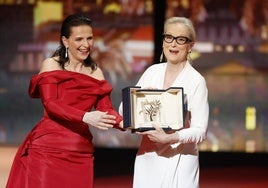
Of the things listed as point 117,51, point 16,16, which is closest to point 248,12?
point 117,51

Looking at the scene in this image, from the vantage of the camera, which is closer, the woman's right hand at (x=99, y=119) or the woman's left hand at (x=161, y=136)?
the woman's left hand at (x=161, y=136)

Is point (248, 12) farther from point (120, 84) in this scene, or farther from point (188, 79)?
point (188, 79)

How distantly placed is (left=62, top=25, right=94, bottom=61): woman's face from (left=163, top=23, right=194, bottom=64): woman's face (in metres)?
0.42

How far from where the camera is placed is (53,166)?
325 centimetres

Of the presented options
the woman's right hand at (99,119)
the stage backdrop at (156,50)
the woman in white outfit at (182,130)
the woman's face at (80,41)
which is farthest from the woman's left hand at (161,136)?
the stage backdrop at (156,50)

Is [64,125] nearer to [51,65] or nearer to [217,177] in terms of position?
[51,65]

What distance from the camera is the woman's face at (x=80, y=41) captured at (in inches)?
129

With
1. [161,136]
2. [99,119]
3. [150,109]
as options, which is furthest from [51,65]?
[161,136]

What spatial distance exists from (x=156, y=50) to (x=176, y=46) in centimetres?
432

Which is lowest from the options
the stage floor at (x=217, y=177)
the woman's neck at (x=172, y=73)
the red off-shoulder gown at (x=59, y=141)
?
the stage floor at (x=217, y=177)

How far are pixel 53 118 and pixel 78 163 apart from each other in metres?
0.25

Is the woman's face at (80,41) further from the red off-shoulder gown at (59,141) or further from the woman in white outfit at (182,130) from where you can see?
the woman in white outfit at (182,130)

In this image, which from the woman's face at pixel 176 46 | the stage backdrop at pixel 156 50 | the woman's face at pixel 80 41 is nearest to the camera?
the woman's face at pixel 176 46

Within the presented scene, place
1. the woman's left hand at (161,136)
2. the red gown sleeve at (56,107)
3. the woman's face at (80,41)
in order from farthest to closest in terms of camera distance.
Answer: the woman's face at (80,41) < the red gown sleeve at (56,107) < the woman's left hand at (161,136)
